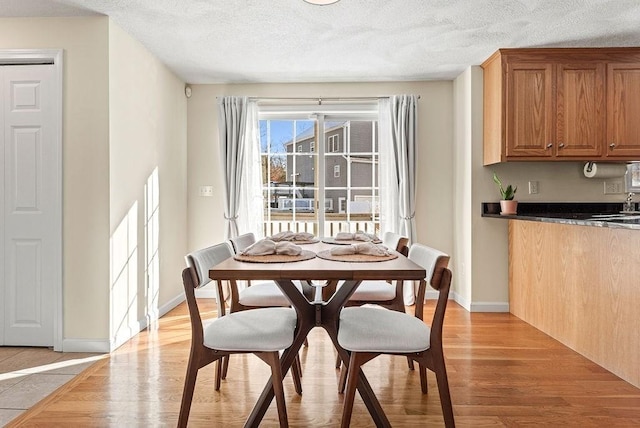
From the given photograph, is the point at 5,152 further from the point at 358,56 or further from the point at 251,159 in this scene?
the point at 358,56

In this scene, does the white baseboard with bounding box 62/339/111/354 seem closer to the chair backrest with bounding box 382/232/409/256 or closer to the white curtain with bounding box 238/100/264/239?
the white curtain with bounding box 238/100/264/239

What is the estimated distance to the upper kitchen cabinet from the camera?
12.4ft

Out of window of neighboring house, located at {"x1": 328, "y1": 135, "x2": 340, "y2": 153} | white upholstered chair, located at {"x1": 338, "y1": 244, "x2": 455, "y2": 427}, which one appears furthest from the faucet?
white upholstered chair, located at {"x1": 338, "y1": 244, "x2": 455, "y2": 427}

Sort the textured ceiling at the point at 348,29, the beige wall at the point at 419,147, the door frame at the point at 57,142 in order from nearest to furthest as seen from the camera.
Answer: the textured ceiling at the point at 348,29 < the door frame at the point at 57,142 < the beige wall at the point at 419,147

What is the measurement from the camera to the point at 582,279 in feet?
9.90

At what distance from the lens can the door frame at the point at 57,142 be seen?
9.97 ft

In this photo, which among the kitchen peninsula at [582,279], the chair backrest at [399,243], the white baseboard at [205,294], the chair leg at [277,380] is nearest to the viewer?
the chair leg at [277,380]

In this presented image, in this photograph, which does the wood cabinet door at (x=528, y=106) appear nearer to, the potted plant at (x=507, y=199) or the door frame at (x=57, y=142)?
the potted plant at (x=507, y=199)

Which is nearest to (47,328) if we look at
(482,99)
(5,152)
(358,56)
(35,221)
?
(35,221)

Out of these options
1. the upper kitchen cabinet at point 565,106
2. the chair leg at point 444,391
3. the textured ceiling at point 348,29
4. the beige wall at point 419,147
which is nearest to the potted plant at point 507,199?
the upper kitchen cabinet at point 565,106

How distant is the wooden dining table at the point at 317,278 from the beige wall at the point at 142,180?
1.66 meters

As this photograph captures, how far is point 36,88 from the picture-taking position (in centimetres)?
308

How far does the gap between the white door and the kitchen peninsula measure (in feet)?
11.9

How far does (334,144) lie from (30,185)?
2.98m
